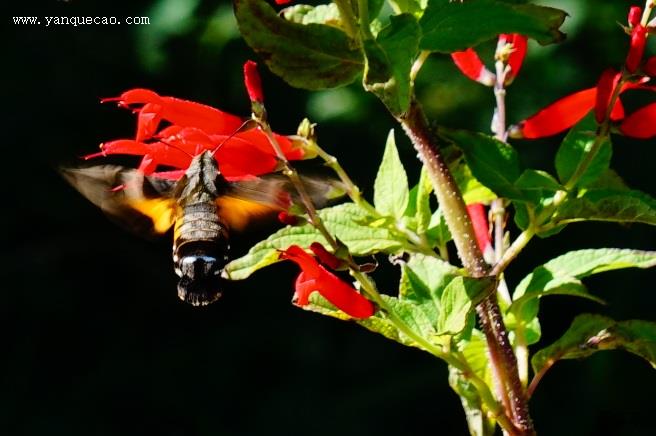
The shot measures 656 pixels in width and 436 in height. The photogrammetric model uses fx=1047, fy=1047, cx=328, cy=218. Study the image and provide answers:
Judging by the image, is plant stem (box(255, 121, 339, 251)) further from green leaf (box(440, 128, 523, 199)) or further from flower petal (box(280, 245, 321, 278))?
green leaf (box(440, 128, 523, 199))

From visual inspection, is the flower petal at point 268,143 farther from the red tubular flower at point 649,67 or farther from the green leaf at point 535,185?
the red tubular flower at point 649,67

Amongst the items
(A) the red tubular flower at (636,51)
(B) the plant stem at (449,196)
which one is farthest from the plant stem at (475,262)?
(A) the red tubular flower at (636,51)

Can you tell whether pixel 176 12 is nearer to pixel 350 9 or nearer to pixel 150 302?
pixel 150 302

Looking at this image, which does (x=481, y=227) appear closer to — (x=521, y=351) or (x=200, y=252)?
(x=521, y=351)

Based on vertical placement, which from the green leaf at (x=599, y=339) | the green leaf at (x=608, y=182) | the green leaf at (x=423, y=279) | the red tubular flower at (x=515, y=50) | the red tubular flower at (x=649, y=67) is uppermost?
the red tubular flower at (x=515, y=50)

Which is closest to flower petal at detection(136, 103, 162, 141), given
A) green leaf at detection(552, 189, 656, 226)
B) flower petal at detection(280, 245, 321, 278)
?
flower petal at detection(280, 245, 321, 278)

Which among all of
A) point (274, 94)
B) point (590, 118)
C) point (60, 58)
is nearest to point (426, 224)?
point (590, 118)

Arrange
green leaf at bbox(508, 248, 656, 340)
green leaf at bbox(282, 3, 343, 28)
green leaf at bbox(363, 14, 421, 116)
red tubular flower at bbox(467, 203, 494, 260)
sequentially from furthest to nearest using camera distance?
red tubular flower at bbox(467, 203, 494, 260)
green leaf at bbox(508, 248, 656, 340)
green leaf at bbox(282, 3, 343, 28)
green leaf at bbox(363, 14, 421, 116)
